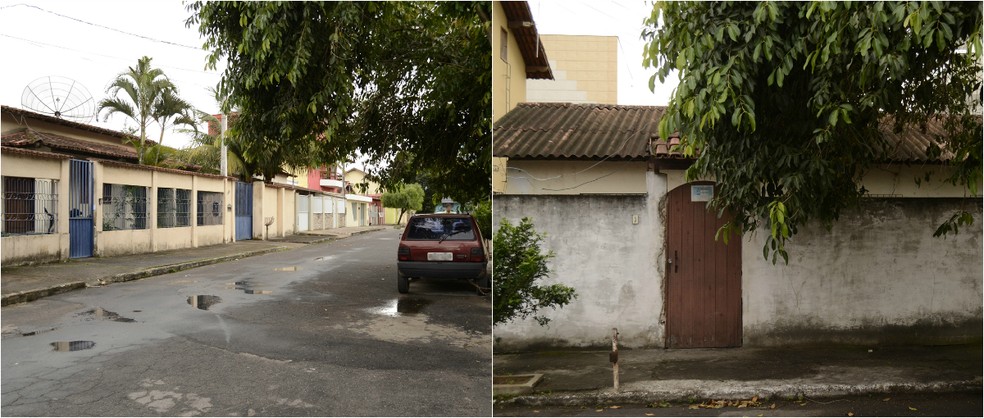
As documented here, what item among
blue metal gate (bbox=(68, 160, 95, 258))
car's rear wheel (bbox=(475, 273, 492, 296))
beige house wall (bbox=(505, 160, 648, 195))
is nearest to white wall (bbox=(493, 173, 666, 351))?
beige house wall (bbox=(505, 160, 648, 195))

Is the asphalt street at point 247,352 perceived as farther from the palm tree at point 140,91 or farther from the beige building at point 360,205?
the beige building at point 360,205

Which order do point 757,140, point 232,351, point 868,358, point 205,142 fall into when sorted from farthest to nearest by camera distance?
point 205,142, point 868,358, point 232,351, point 757,140

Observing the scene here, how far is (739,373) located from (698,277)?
1.31 metres

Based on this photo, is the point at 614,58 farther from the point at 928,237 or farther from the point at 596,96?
the point at 928,237

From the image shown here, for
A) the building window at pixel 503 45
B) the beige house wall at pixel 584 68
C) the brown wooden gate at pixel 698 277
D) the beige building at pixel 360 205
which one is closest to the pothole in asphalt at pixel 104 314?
the building window at pixel 503 45

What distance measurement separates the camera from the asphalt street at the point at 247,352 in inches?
180

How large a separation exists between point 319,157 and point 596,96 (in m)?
7.91

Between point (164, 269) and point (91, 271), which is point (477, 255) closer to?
point (164, 269)

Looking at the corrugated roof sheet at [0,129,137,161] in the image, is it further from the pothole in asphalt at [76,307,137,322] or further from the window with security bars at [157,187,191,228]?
the pothole in asphalt at [76,307,137,322]

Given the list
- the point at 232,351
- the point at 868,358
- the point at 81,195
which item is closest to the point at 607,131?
the point at 868,358

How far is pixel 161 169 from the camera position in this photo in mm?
17625

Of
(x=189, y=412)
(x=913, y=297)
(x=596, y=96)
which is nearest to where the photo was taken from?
(x=189, y=412)

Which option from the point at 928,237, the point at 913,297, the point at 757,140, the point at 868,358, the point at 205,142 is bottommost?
the point at 868,358

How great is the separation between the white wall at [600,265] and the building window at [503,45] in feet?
7.62
